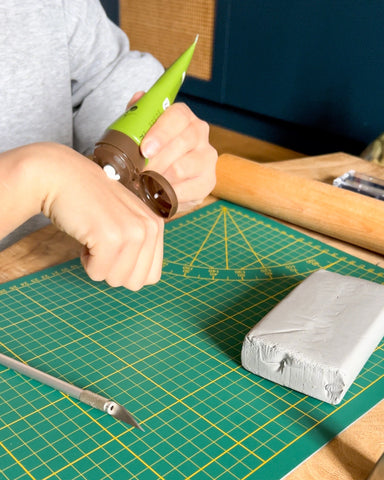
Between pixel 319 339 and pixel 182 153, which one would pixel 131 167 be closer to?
pixel 182 153

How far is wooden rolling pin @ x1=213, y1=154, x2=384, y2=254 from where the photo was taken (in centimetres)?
87

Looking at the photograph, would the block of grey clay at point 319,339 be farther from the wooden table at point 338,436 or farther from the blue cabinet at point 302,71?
the blue cabinet at point 302,71

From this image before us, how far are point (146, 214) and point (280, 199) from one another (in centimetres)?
39

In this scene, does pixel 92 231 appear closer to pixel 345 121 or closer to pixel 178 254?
pixel 178 254

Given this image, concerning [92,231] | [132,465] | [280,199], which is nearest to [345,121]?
[280,199]

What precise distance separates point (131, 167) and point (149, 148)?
1.3 inches

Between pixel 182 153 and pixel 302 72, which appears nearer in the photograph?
pixel 182 153

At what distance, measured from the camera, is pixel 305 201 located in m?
0.92

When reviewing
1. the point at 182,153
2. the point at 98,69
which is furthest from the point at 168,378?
the point at 98,69

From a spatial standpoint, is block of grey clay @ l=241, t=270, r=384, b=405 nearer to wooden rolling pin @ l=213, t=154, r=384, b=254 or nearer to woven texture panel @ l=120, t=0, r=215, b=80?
wooden rolling pin @ l=213, t=154, r=384, b=254

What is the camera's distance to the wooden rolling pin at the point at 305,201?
2.87 ft

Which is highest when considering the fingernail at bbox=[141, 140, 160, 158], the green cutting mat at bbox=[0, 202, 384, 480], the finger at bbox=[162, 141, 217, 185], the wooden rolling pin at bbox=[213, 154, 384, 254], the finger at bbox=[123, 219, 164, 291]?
the fingernail at bbox=[141, 140, 160, 158]

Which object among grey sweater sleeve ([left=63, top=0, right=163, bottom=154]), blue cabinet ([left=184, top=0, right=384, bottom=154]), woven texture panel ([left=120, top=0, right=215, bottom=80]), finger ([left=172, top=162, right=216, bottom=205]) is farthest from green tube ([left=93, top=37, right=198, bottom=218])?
woven texture panel ([left=120, top=0, right=215, bottom=80])

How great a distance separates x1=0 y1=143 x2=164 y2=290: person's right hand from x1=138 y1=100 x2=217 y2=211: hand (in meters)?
0.07
